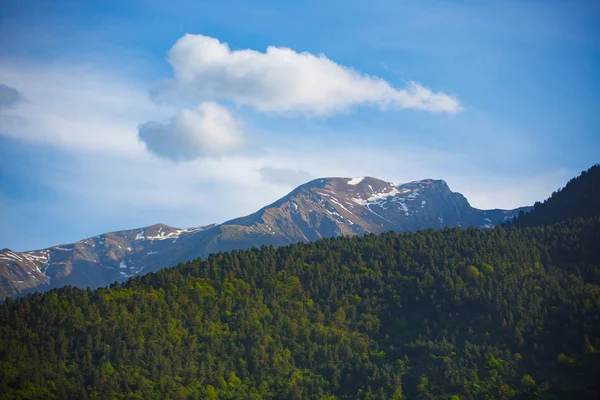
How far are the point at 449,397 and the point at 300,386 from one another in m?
44.3

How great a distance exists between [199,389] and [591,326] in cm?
12195

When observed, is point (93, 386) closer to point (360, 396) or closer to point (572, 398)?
point (360, 396)

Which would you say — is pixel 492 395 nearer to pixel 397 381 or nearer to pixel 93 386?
pixel 397 381

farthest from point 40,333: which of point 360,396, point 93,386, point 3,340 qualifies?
point 360,396

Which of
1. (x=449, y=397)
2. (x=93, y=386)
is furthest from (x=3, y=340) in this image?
(x=449, y=397)

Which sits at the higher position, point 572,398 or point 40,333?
point 40,333

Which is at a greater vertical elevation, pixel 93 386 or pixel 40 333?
pixel 40 333

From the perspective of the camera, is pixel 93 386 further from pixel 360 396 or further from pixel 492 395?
pixel 492 395

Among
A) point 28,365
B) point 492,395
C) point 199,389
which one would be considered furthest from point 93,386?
point 492,395

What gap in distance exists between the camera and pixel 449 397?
183m

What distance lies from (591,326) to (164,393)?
131 m

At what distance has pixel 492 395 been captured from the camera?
18362 centimetres

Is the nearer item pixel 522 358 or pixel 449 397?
pixel 449 397

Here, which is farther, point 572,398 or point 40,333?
point 40,333
